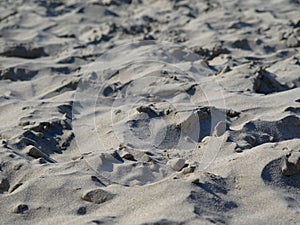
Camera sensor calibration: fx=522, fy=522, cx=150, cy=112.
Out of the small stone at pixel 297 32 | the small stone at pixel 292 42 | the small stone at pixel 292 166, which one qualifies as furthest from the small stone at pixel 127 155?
the small stone at pixel 297 32

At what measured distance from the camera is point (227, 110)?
2.80m

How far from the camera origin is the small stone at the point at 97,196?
2.01 m

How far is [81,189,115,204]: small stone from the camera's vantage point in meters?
2.01

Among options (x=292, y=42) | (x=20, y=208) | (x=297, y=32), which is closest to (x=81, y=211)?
(x=20, y=208)

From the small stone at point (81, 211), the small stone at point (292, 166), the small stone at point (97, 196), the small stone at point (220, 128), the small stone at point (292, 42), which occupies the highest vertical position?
the small stone at point (97, 196)

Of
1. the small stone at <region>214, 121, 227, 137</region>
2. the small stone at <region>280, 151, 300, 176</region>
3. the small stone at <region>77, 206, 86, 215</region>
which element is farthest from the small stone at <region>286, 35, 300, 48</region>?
the small stone at <region>77, 206, 86, 215</region>

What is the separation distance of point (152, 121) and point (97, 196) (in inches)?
32.0

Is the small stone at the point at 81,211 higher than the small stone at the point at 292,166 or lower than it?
higher

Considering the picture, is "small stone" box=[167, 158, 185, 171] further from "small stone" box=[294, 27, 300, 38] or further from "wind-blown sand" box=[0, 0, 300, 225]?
"small stone" box=[294, 27, 300, 38]

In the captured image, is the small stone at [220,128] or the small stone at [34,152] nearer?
the small stone at [34,152]

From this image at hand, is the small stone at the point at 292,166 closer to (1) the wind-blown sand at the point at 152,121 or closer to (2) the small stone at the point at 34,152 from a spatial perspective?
(1) the wind-blown sand at the point at 152,121

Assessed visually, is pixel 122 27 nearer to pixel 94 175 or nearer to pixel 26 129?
pixel 26 129

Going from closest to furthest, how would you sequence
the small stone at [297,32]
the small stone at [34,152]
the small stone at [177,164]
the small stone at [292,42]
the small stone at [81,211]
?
the small stone at [81,211] < the small stone at [177,164] < the small stone at [34,152] < the small stone at [292,42] < the small stone at [297,32]

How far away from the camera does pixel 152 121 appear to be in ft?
9.03
